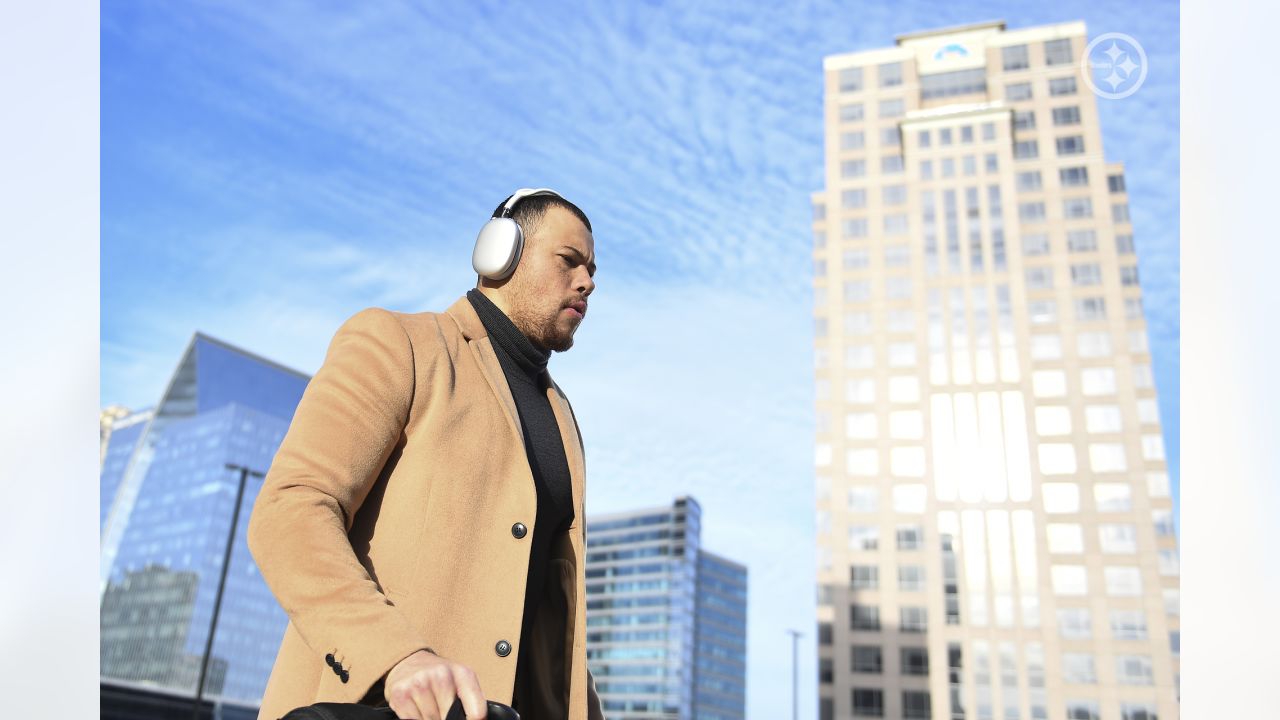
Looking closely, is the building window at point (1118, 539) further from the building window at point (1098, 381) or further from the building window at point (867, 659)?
the building window at point (867, 659)

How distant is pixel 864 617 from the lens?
66.6m

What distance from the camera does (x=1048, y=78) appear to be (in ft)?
236

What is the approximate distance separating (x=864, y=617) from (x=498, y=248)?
226 ft

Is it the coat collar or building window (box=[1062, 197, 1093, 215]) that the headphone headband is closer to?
the coat collar

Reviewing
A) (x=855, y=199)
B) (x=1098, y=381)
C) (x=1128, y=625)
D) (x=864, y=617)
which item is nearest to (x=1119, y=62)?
(x=864, y=617)

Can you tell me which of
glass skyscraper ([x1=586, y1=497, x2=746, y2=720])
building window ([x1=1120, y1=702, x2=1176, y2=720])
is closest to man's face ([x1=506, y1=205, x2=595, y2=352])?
building window ([x1=1120, y1=702, x2=1176, y2=720])

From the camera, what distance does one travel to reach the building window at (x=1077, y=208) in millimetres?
71812

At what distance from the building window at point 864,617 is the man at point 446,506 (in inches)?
2691

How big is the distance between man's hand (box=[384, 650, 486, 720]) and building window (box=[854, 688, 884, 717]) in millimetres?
69201

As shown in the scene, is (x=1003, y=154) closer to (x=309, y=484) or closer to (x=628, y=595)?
(x=309, y=484)

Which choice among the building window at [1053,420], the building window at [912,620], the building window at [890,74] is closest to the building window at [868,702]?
the building window at [912,620]
